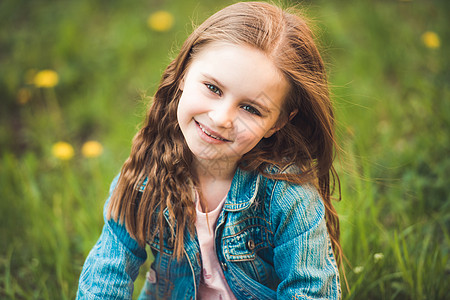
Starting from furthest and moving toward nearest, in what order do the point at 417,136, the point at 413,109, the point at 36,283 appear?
1. the point at 413,109
2. the point at 417,136
3. the point at 36,283

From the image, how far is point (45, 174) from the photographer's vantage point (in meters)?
2.21

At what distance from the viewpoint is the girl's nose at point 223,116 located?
108cm

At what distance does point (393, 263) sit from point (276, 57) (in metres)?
0.97

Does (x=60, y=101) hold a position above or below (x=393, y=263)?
above

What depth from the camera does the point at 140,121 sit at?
7.93ft

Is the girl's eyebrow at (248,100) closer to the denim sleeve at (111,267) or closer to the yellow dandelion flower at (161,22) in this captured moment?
the denim sleeve at (111,267)

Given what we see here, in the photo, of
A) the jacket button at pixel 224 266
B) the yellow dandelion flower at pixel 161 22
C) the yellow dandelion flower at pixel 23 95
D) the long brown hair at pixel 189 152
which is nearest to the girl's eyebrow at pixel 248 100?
the long brown hair at pixel 189 152

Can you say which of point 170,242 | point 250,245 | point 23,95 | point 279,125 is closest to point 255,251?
point 250,245

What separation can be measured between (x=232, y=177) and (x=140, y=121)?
1.25m

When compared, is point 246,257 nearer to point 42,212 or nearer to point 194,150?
point 194,150

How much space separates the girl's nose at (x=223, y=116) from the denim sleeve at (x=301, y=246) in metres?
0.26

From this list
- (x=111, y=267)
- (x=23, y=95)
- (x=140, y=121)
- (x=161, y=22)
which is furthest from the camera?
(x=161, y=22)

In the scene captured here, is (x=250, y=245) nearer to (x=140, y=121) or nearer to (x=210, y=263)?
(x=210, y=263)

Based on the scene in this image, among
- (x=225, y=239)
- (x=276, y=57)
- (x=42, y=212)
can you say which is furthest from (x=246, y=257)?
(x=42, y=212)
